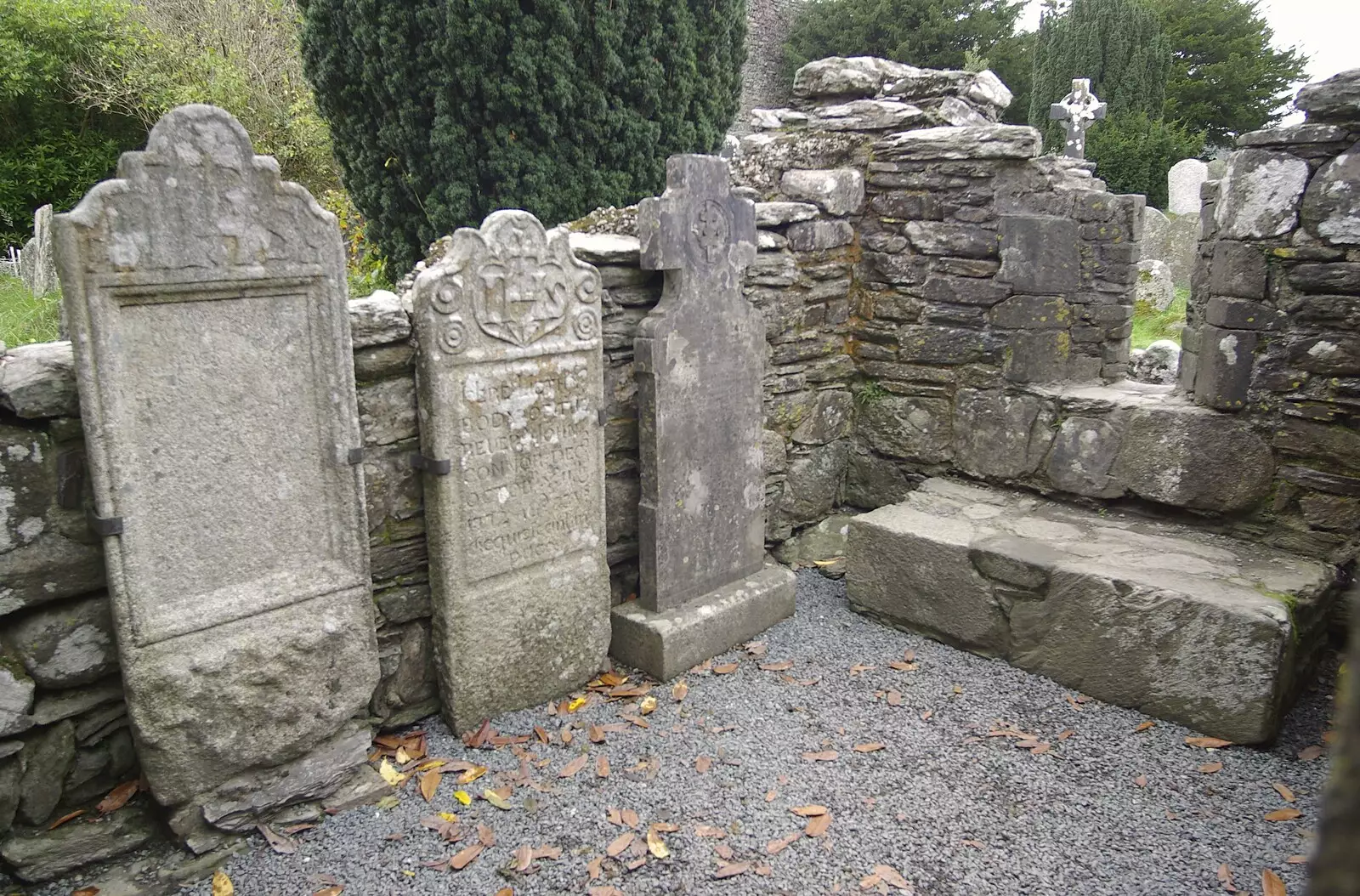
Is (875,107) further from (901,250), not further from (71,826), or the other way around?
(71,826)

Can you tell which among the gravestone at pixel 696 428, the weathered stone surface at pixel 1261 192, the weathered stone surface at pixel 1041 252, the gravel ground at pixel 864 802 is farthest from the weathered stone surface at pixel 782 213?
the gravel ground at pixel 864 802

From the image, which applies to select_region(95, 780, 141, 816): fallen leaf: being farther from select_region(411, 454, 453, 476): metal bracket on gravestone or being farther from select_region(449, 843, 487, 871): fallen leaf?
select_region(411, 454, 453, 476): metal bracket on gravestone

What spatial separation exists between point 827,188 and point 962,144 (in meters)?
0.62

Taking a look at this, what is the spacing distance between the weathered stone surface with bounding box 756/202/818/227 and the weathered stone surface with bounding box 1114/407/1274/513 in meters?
1.66

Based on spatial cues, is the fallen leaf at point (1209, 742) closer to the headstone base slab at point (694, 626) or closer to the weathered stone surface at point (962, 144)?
the headstone base slab at point (694, 626)

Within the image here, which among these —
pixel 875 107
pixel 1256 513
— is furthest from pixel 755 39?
pixel 1256 513

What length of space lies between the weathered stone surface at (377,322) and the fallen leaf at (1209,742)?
285 centimetres

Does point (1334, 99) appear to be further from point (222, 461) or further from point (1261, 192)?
point (222, 461)

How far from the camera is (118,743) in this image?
103 inches

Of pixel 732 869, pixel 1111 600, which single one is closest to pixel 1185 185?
pixel 1111 600

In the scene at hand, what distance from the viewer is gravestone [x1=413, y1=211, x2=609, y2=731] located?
114 inches

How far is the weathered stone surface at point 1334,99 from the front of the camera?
10.6 ft

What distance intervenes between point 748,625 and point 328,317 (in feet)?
6.86

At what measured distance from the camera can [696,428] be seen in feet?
12.0
